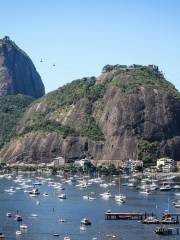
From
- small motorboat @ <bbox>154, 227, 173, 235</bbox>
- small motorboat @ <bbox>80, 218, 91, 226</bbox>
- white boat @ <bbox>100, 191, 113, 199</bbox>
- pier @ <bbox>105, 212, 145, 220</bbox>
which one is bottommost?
small motorboat @ <bbox>154, 227, 173, 235</bbox>

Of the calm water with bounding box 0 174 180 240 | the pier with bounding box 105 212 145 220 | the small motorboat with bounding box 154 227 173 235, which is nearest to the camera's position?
the small motorboat with bounding box 154 227 173 235

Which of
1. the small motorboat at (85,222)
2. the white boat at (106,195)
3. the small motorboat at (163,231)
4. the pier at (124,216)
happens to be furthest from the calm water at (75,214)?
the white boat at (106,195)

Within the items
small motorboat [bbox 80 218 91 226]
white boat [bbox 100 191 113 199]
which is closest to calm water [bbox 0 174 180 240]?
small motorboat [bbox 80 218 91 226]

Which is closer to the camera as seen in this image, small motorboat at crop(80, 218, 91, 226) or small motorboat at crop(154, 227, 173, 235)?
small motorboat at crop(154, 227, 173, 235)

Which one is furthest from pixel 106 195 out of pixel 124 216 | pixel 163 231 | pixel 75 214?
pixel 163 231

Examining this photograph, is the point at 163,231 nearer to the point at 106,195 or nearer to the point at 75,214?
the point at 75,214

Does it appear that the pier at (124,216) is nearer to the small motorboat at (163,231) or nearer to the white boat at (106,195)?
the small motorboat at (163,231)

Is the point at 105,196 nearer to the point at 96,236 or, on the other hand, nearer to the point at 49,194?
the point at 49,194

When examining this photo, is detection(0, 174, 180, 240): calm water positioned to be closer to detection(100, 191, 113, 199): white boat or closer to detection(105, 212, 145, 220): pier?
detection(105, 212, 145, 220): pier

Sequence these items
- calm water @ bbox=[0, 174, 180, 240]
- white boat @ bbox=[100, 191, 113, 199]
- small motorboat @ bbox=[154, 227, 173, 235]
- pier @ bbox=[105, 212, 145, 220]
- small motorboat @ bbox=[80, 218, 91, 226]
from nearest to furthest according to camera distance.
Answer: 1. small motorboat @ bbox=[154, 227, 173, 235]
2. calm water @ bbox=[0, 174, 180, 240]
3. small motorboat @ bbox=[80, 218, 91, 226]
4. pier @ bbox=[105, 212, 145, 220]
5. white boat @ bbox=[100, 191, 113, 199]
